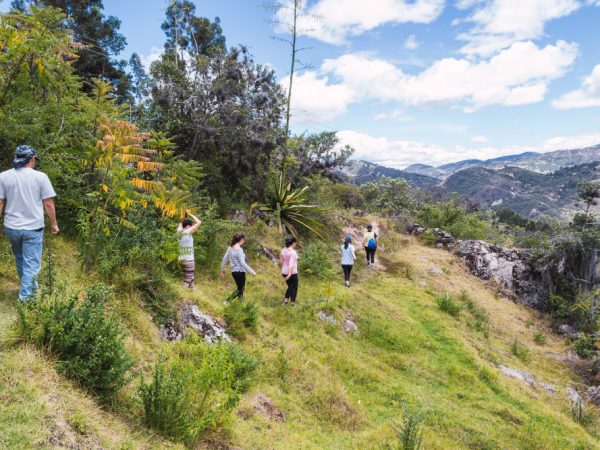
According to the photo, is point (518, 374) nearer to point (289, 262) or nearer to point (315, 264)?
point (315, 264)

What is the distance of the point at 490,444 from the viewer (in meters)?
6.41

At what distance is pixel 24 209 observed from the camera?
426cm

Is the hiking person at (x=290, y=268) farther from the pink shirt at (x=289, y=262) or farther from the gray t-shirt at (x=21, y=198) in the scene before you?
the gray t-shirt at (x=21, y=198)

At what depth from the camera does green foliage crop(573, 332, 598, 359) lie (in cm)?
1260

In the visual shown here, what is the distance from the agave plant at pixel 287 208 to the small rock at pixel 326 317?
4.87 metres

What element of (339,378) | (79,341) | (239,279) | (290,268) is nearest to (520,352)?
(339,378)

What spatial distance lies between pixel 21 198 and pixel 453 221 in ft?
74.1

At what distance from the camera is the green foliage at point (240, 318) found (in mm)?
6738

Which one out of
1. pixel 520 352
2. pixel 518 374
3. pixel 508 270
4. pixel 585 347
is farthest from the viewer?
pixel 508 270

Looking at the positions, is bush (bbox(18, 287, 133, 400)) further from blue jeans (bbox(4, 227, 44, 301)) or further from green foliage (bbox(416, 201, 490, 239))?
green foliage (bbox(416, 201, 490, 239))

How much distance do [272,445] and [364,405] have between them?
2692 mm

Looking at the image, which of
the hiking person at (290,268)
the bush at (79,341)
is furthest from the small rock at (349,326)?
the bush at (79,341)

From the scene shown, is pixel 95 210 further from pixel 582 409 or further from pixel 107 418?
pixel 582 409

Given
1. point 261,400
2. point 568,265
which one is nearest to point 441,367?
point 261,400
